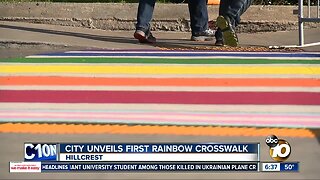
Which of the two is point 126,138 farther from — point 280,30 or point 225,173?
point 280,30

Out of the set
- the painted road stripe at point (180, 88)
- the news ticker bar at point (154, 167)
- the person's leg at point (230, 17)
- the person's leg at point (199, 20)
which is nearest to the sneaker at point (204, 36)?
the person's leg at point (199, 20)

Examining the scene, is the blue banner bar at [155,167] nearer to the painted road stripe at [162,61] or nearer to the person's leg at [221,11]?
the painted road stripe at [162,61]

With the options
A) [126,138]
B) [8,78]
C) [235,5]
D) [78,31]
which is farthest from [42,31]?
[126,138]

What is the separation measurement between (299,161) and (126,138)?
63 cm

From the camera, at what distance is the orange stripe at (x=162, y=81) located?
2.62m

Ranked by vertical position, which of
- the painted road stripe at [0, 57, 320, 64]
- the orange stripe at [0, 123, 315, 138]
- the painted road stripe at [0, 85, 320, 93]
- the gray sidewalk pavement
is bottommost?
the gray sidewalk pavement

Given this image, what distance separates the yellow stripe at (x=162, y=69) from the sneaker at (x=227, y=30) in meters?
3.16

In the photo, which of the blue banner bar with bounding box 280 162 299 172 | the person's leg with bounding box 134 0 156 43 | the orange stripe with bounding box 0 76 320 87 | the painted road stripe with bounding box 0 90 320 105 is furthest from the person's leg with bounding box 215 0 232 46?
the blue banner bar with bounding box 280 162 299 172

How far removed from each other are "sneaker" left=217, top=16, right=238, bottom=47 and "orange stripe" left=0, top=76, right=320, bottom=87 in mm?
3371

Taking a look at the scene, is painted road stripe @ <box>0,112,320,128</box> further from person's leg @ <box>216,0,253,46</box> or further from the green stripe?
person's leg @ <box>216,0,253,46</box>

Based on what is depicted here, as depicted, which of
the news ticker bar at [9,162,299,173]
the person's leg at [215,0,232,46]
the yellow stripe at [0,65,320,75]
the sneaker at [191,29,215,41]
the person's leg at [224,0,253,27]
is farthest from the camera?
the sneaker at [191,29,215,41]

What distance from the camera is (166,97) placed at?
251 cm

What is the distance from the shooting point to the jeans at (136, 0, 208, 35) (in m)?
6.62

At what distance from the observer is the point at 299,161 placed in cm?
229
